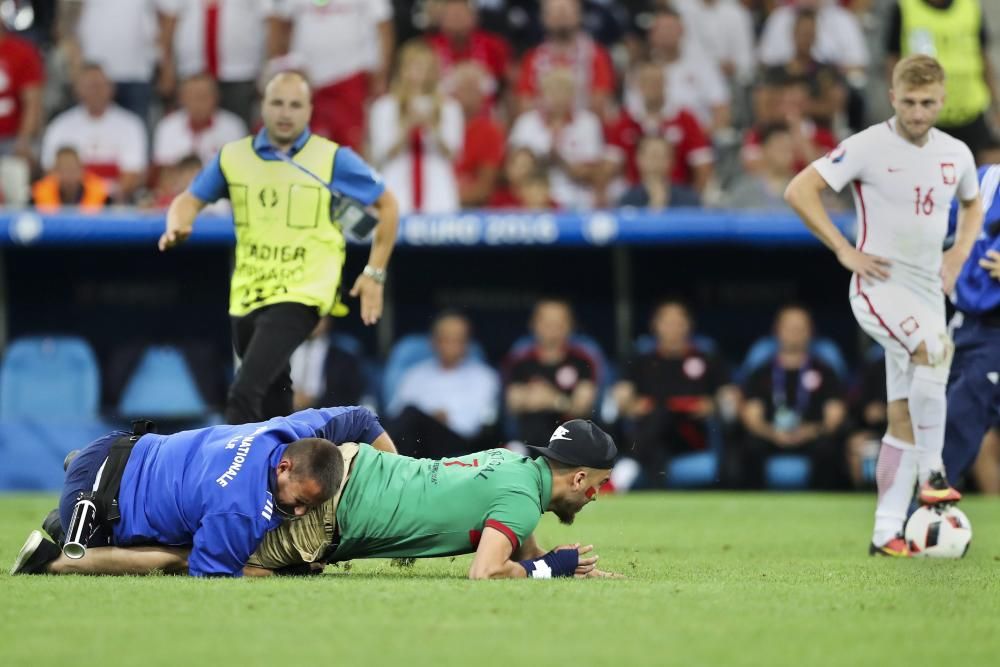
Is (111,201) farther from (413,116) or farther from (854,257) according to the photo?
(854,257)

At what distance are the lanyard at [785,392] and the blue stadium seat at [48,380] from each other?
19.2ft

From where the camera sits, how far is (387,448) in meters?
7.59

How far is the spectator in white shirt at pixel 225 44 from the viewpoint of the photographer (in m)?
15.7

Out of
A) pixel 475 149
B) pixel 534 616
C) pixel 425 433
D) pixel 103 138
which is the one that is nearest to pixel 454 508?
pixel 534 616

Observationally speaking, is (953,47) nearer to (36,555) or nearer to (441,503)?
(441,503)

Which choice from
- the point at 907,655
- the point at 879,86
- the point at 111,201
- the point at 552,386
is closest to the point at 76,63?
the point at 111,201

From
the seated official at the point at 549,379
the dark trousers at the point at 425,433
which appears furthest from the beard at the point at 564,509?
the seated official at the point at 549,379

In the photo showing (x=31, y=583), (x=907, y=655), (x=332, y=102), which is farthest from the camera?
(x=332, y=102)

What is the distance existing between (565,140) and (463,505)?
8.98m

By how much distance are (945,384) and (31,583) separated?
4584mm

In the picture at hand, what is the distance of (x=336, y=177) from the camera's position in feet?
31.0

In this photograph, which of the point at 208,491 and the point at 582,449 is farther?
the point at 582,449

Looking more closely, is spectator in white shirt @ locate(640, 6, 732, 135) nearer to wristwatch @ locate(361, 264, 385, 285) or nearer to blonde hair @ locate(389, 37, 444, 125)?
blonde hair @ locate(389, 37, 444, 125)

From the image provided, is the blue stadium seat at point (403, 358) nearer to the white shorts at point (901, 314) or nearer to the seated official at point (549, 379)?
the seated official at point (549, 379)
